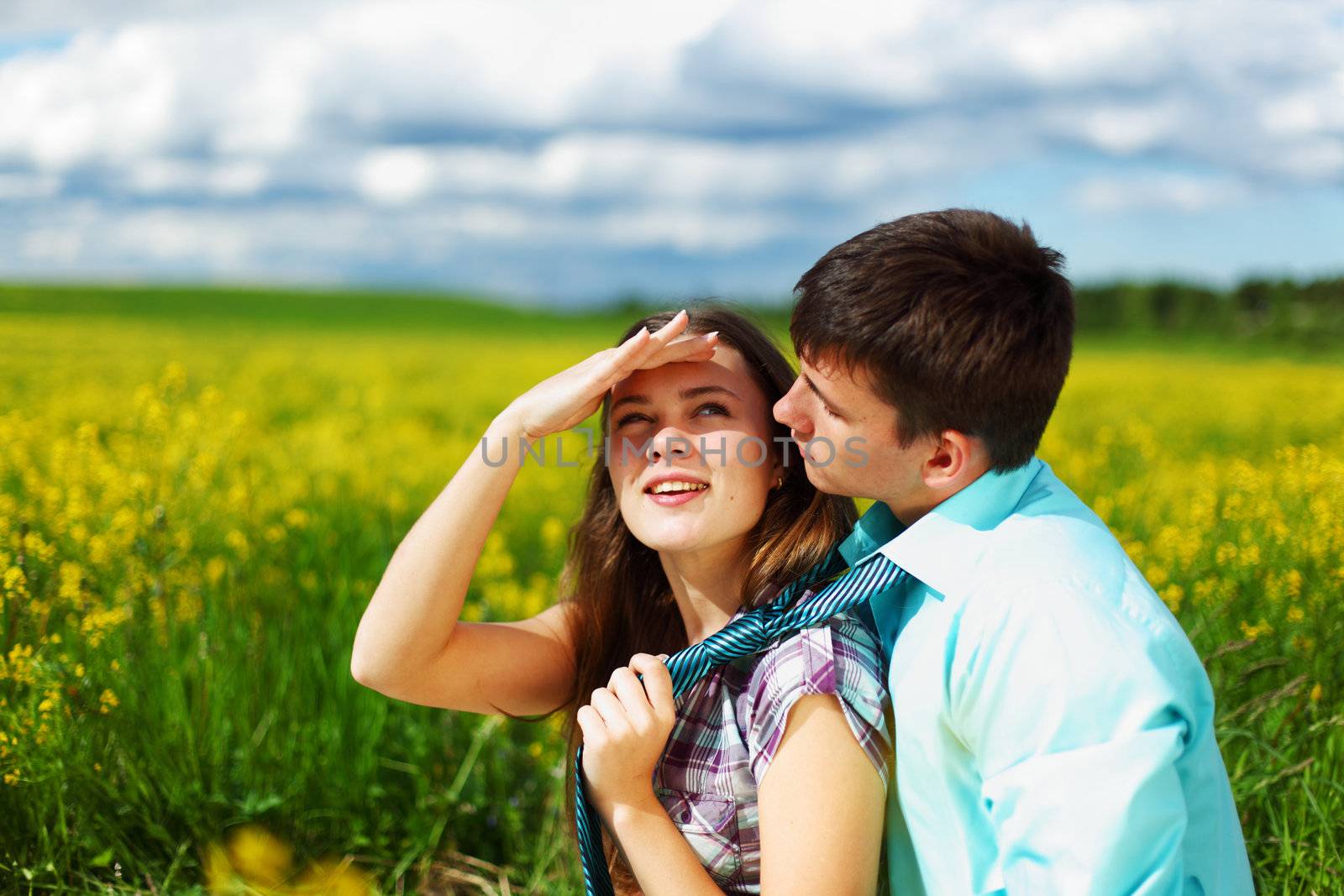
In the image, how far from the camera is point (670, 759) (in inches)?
70.3

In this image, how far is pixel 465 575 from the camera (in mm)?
1899

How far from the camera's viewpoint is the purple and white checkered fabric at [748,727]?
5.16 feet

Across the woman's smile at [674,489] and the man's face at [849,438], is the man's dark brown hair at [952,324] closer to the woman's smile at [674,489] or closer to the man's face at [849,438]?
the man's face at [849,438]

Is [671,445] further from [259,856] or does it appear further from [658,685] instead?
[259,856]

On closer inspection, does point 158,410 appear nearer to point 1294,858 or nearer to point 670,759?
point 670,759

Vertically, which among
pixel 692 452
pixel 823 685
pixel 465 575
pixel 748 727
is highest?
pixel 692 452

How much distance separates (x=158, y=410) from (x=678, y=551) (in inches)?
82.9

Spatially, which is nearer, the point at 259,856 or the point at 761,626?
the point at 761,626

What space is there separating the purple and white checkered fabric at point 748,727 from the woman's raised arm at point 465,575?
0.45 metres

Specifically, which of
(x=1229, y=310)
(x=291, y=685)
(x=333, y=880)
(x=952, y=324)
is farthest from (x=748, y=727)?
(x=1229, y=310)

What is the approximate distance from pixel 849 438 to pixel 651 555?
718mm

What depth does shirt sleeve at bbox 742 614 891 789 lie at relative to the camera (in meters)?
1.56

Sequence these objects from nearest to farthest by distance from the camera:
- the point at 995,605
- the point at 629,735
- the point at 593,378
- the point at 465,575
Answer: the point at 995,605 → the point at 629,735 → the point at 593,378 → the point at 465,575

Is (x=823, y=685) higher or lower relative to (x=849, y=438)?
lower
